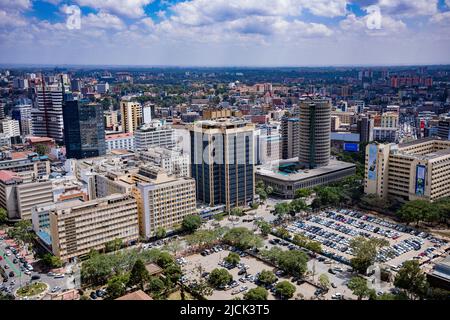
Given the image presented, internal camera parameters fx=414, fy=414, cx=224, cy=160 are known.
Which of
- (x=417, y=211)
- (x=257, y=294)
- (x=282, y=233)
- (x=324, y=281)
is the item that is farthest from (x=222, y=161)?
(x=257, y=294)

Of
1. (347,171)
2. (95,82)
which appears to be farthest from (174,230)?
(95,82)

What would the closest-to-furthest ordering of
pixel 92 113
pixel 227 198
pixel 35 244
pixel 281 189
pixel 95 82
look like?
pixel 35 244, pixel 227 198, pixel 281 189, pixel 92 113, pixel 95 82

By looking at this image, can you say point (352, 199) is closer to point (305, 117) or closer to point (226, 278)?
point (305, 117)

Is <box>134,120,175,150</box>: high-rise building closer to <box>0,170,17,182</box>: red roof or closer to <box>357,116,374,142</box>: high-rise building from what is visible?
<box>0,170,17,182</box>: red roof

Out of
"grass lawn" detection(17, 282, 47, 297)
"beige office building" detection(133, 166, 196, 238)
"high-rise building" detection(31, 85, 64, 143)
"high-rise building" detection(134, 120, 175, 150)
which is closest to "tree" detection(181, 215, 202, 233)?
"beige office building" detection(133, 166, 196, 238)

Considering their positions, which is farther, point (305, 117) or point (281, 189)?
point (305, 117)

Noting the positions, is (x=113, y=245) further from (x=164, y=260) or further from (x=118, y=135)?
(x=118, y=135)

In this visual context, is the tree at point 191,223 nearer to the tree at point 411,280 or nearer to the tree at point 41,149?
the tree at point 411,280
